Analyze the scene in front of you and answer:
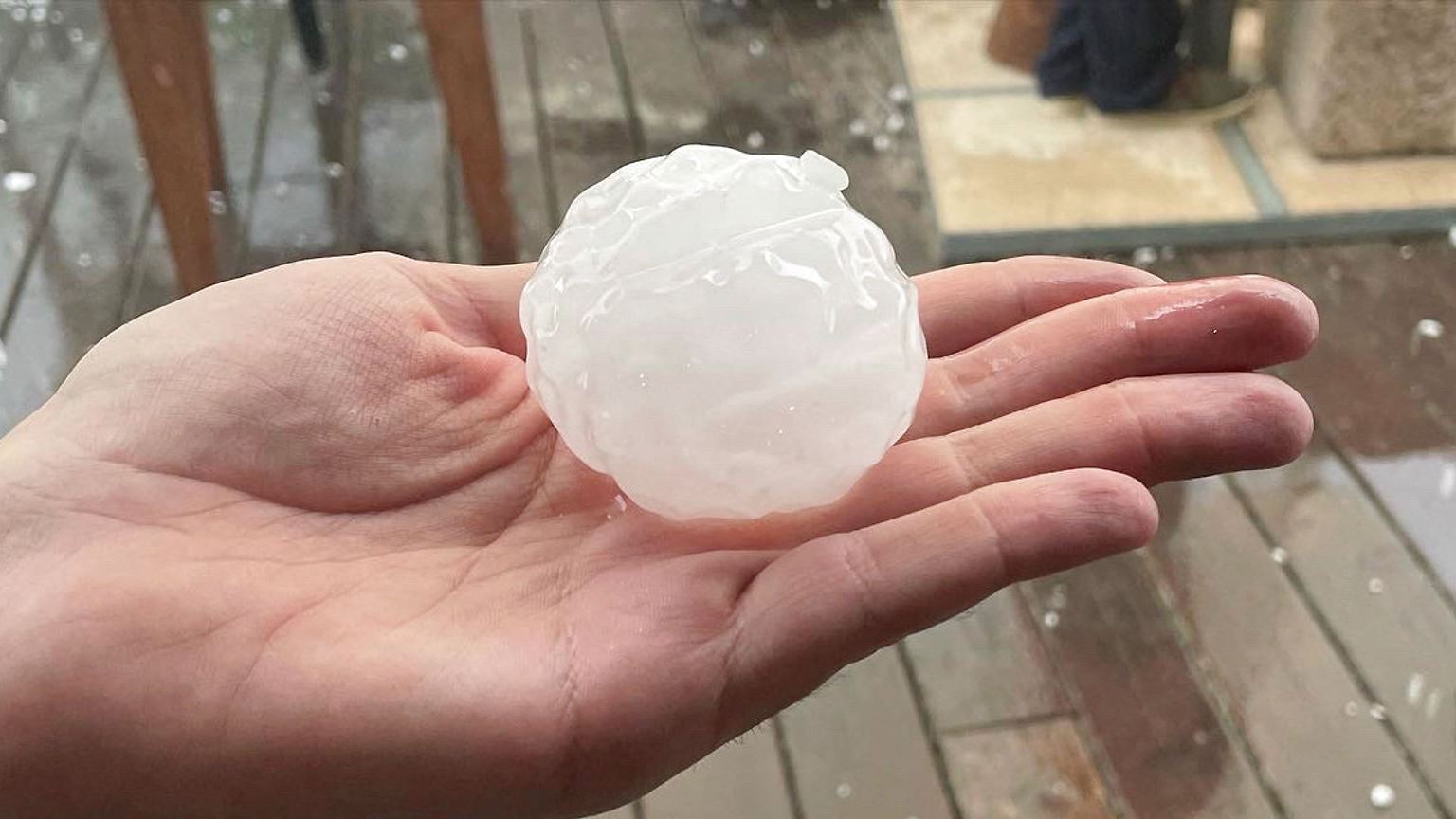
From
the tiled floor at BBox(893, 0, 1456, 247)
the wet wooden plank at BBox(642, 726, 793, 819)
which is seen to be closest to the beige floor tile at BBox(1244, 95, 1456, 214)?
the tiled floor at BBox(893, 0, 1456, 247)

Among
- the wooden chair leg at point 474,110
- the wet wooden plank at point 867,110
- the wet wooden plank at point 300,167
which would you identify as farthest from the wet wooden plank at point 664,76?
the wet wooden plank at point 300,167

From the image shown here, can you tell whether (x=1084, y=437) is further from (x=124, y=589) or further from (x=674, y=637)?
(x=124, y=589)

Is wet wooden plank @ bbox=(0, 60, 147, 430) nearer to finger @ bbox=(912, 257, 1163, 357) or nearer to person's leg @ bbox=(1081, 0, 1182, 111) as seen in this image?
finger @ bbox=(912, 257, 1163, 357)

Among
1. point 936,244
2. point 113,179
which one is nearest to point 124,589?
point 936,244

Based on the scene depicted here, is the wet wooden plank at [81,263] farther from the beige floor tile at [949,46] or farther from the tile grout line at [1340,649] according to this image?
the tile grout line at [1340,649]

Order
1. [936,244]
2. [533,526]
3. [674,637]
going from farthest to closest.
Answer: [936,244], [533,526], [674,637]

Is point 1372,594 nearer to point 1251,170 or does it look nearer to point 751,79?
point 1251,170
